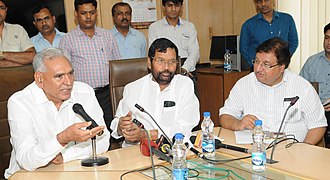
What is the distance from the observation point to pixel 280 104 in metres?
2.45

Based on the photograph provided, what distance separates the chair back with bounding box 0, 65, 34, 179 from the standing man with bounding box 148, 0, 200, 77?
2.13 meters

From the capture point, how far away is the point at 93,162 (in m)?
1.85

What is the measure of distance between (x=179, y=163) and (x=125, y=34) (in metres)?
2.80

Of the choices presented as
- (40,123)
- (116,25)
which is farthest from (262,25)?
(40,123)

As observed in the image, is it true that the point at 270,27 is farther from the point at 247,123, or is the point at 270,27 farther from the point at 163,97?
the point at 247,123

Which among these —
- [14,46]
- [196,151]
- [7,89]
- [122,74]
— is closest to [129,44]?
[14,46]

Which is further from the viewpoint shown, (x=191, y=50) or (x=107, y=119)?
(x=191, y=50)

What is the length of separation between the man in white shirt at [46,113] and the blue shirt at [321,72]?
2.30 m

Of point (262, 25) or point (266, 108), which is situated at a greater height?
point (262, 25)

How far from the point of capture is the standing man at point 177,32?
14.4ft

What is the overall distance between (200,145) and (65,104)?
79cm

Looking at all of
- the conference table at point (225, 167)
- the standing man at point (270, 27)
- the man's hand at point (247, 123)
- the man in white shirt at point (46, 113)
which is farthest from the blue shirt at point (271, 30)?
the man in white shirt at point (46, 113)

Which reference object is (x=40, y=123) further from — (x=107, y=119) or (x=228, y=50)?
(x=228, y=50)

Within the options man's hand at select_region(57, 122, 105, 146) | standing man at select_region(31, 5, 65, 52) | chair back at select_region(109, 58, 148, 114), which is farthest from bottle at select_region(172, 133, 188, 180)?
standing man at select_region(31, 5, 65, 52)
